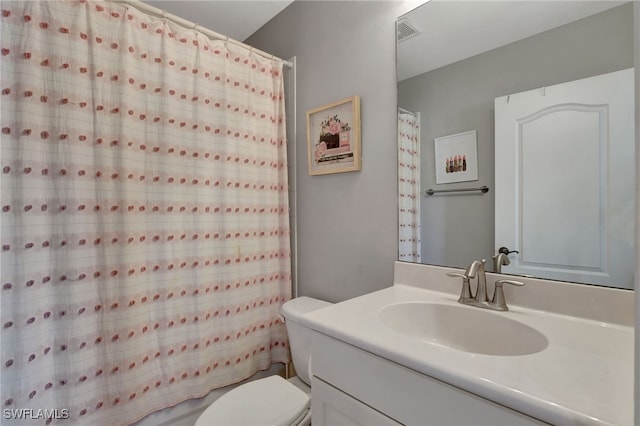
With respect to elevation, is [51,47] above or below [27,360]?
above

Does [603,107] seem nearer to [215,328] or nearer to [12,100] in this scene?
[215,328]

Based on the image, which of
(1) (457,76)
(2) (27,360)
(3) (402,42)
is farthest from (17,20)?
(1) (457,76)

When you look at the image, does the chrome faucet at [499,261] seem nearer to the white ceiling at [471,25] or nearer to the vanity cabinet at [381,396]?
the vanity cabinet at [381,396]

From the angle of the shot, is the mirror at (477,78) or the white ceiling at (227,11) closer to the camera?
the mirror at (477,78)

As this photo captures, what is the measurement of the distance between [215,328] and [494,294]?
50.5 inches

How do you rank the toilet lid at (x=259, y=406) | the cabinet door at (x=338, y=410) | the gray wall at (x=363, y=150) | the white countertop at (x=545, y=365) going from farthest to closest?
1. the gray wall at (x=363, y=150)
2. the toilet lid at (x=259, y=406)
3. the cabinet door at (x=338, y=410)
4. the white countertop at (x=545, y=365)

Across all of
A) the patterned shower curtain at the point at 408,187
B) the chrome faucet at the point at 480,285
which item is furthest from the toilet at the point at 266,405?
the chrome faucet at the point at 480,285

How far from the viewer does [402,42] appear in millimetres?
1262

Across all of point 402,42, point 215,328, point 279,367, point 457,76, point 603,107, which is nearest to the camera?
point 603,107

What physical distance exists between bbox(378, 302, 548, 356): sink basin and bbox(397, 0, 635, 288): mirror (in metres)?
0.21

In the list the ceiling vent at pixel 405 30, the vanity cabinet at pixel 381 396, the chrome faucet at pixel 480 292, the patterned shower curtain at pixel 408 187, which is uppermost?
the ceiling vent at pixel 405 30

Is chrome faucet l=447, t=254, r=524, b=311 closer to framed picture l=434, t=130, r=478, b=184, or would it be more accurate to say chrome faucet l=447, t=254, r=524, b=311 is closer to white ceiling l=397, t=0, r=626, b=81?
framed picture l=434, t=130, r=478, b=184

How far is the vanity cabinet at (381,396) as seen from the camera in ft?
1.82

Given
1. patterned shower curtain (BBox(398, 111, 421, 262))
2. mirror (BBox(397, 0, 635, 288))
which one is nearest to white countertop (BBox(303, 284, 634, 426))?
mirror (BBox(397, 0, 635, 288))
